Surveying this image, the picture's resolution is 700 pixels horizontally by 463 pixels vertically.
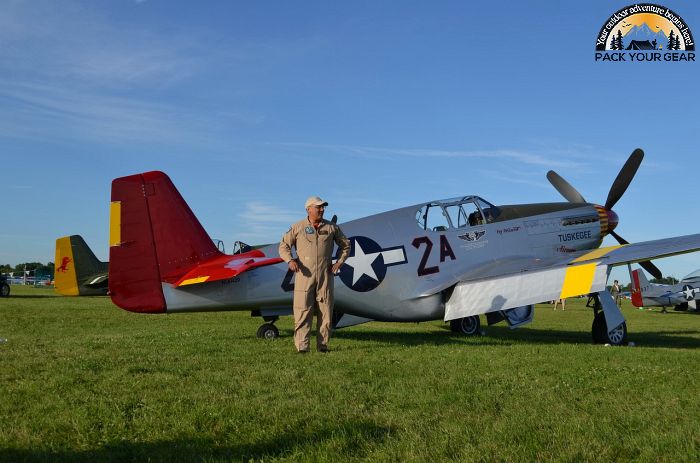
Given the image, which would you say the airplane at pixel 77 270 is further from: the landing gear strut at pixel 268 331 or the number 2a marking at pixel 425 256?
the number 2a marking at pixel 425 256

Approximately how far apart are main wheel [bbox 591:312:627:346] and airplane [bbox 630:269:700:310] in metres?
22.7

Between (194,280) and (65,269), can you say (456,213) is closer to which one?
(194,280)

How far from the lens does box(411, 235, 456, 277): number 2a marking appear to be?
10.4m

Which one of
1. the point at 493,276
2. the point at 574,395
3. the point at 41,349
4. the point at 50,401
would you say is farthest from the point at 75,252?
the point at 574,395

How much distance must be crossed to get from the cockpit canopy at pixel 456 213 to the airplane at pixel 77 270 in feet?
64.1

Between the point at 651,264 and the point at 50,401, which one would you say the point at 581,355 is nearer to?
the point at 50,401

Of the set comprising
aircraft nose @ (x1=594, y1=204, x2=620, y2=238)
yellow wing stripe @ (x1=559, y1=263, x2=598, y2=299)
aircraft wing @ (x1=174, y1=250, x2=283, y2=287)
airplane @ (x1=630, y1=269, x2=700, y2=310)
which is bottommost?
airplane @ (x1=630, y1=269, x2=700, y2=310)

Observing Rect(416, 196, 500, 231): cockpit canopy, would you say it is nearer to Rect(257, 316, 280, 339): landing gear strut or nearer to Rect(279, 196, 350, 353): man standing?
Rect(279, 196, 350, 353): man standing

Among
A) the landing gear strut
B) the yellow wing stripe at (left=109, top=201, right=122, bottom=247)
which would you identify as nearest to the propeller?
the landing gear strut

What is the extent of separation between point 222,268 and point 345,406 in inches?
217

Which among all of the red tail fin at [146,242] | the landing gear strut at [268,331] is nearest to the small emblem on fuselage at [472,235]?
the landing gear strut at [268,331]

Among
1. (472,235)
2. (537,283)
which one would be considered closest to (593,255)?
(537,283)

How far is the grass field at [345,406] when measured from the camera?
334 cm

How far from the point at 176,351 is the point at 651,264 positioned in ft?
38.6
